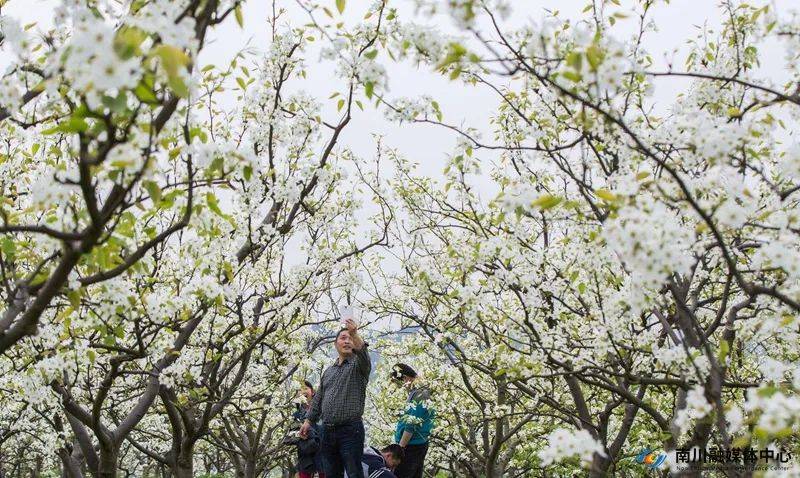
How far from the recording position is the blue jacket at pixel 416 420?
806 cm

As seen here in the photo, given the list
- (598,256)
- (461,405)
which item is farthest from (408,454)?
(598,256)

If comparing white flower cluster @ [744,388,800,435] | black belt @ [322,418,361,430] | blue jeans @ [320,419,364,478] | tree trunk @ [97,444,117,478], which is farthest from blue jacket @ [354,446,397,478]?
white flower cluster @ [744,388,800,435]

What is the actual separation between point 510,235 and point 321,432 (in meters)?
3.01

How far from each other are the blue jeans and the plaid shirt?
11cm

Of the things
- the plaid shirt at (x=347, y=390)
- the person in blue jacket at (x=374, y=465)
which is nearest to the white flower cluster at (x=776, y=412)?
the plaid shirt at (x=347, y=390)

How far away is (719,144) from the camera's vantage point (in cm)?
300

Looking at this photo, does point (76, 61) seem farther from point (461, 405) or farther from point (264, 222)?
point (461, 405)

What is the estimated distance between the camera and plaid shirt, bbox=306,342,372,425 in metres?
7.05

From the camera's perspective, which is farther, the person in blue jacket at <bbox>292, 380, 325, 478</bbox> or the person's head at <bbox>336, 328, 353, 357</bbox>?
the person in blue jacket at <bbox>292, 380, 325, 478</bbox>

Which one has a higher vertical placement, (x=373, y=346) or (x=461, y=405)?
(x=373, y=346)

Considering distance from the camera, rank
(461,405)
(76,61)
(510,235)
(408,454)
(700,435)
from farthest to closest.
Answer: (461,405) → (408,454) → (510,235) → (700,435) → (76,61)

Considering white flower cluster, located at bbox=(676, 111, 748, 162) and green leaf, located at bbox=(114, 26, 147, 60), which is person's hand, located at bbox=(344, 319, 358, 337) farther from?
green leaf, located at bbox=(114, 26, 147, 60)

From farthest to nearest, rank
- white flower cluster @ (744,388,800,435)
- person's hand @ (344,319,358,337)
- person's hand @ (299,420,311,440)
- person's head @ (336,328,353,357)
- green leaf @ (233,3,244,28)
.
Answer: person's hand @ (299,420,311,440) < person's head @ (336,328,353,357) < person's hand @ (344,319,358,337) < green leaf @ (233,3,244,28) < white flower cluster @ (744,388,800,435)

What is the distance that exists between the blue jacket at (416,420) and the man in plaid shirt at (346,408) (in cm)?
103
